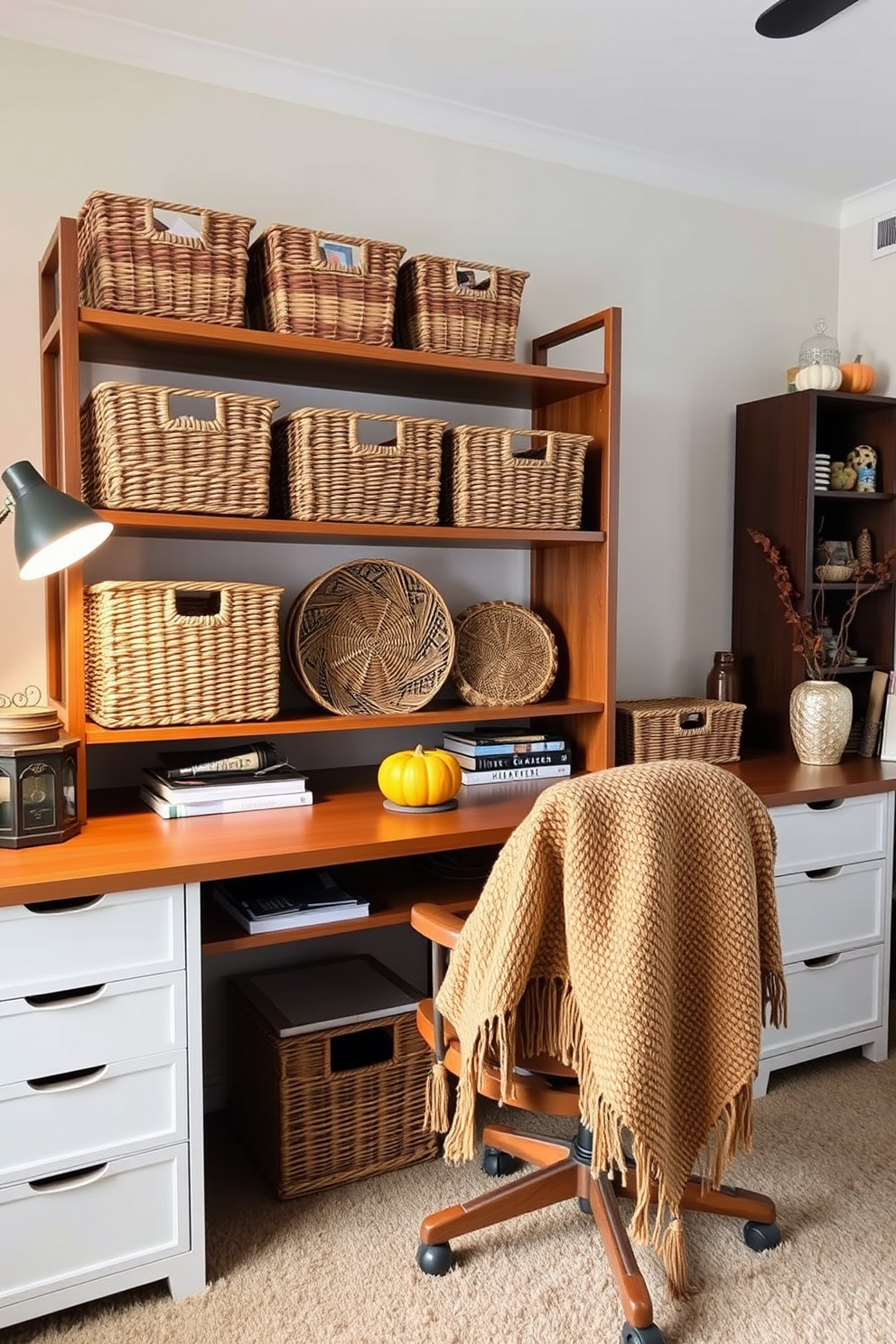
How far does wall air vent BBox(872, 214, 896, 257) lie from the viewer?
10.6 feet

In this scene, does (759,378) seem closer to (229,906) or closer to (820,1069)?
(820,1069)

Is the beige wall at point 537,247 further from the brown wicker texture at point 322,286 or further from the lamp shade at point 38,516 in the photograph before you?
the lamp shade at point 38,516

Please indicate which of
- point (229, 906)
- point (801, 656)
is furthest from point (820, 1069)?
point (229, 906)

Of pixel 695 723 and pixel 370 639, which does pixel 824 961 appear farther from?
pixel 370 639

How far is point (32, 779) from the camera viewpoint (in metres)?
1.85

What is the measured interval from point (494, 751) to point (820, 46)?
176 centimetres

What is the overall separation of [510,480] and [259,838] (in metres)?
1.01

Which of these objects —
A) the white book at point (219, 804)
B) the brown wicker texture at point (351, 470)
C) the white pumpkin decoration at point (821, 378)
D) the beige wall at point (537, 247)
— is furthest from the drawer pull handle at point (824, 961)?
the white pumpkin decoration at point (821, 378)

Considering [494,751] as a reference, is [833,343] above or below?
above

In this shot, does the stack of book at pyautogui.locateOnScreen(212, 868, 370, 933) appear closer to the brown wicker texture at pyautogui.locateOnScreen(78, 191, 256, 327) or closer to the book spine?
the book spine

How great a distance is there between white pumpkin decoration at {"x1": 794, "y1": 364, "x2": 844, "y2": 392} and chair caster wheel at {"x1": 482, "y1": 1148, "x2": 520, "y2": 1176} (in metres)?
2.20

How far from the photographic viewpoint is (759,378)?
3299mm

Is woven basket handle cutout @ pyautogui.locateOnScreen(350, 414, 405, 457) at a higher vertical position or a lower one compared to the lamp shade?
higher

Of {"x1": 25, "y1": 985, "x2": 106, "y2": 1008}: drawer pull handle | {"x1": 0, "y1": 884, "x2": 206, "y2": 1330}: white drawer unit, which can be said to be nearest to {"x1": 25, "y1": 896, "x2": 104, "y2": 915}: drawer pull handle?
{"x1": 0, "y1": 884, "x2": 206, "y2": 1330}: white drawer unit
